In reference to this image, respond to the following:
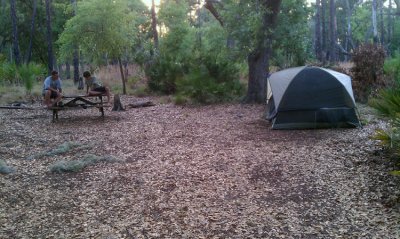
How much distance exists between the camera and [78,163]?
6469mm

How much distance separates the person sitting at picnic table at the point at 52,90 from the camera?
412 inches

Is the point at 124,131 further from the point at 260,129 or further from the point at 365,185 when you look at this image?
the point at 365,185

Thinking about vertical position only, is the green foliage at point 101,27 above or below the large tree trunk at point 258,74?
above

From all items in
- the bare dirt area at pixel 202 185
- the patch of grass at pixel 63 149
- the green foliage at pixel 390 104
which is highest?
the green foliage at pixel 390 104

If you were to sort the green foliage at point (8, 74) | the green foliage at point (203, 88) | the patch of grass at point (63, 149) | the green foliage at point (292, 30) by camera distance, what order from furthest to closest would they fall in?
the green foliage at point (8, 74) < the green foliage at point (203, 88) < the green foliage at point (292, 30) < the patch of grass at point (63, 149)

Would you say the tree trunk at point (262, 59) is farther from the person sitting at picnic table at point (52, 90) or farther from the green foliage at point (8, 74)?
the green foliage at point (8, 74)

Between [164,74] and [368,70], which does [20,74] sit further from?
[368,70]

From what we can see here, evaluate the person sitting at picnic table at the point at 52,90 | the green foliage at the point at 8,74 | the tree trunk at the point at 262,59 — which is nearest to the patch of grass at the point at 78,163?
the person sitting at picnic table at the point at 52,90

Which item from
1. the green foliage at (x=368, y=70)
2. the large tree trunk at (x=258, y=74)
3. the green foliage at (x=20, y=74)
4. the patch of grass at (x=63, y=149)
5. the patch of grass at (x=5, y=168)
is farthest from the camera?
the green foliage at (x=20, y=74)

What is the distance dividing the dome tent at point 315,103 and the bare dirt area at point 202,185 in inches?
12.2

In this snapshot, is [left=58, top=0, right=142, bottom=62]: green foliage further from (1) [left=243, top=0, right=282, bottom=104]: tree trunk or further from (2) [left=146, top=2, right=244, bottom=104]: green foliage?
(1) [left=243, top=0, right=282, bottom=104]: tree trunk

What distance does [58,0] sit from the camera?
29.7 metres

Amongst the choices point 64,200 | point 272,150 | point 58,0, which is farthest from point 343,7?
point 64,200

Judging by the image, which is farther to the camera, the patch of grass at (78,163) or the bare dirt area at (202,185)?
the patch of grass at (78,163)
